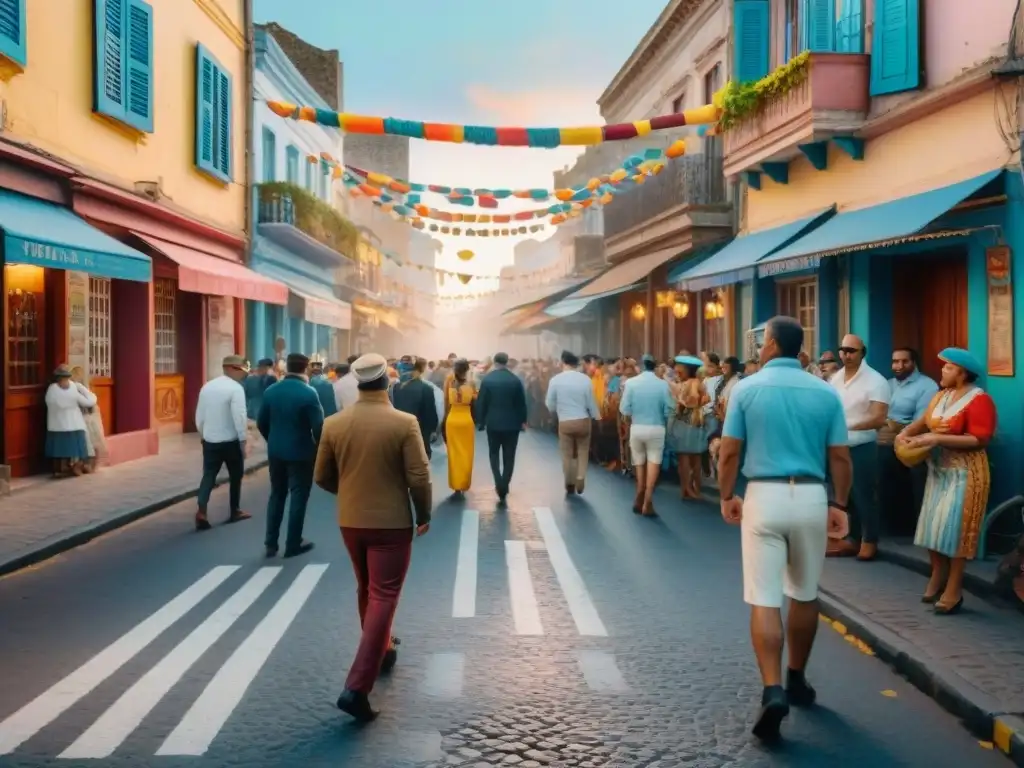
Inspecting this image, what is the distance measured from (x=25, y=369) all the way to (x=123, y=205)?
3.52 m

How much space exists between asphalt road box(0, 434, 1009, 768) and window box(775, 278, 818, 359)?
6902 mm

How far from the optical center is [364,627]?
18.0ft

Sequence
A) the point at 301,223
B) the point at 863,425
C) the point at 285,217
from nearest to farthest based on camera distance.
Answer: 1. the point at 863,425
2. the point at 285,217
3. the point at 301,223

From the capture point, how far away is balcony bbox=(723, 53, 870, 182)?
43.2 ft

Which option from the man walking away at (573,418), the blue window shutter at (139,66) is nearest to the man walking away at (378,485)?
the man walking away at (573,418)

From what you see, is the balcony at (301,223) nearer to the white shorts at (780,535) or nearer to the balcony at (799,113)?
the balcony at (799,113)

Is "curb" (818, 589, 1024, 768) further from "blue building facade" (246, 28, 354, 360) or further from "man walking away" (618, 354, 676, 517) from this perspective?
"blue building facade" (246, 28, 354, 360)

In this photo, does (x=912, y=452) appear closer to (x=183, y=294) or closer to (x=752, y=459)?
→ (x=752, y=459)

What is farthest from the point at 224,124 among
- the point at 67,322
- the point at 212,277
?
the point at 67,322

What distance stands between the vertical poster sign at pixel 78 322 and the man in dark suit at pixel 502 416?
595cm

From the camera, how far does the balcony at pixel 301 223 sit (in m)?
25.1

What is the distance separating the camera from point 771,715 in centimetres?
485

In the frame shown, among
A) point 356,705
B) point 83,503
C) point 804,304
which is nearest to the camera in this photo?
point 356,705

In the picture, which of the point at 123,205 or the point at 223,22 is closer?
the point at 123,205
